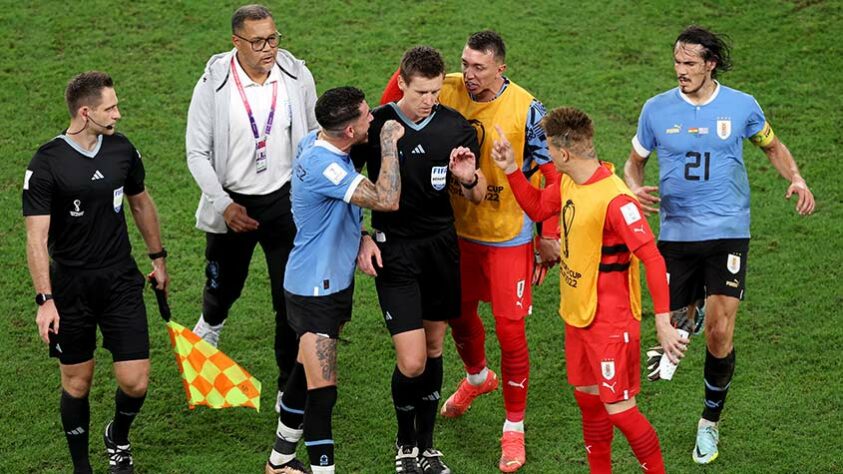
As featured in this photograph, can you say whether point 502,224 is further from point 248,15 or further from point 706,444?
point 248,15

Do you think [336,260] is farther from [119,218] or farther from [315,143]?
[119,218]

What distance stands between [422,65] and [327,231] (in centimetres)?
99

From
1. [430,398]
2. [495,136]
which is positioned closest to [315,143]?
[495,136]

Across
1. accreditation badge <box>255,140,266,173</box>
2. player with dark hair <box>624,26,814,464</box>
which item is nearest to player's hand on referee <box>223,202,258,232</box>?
accreditation badge <box>255,140,266,173</box>

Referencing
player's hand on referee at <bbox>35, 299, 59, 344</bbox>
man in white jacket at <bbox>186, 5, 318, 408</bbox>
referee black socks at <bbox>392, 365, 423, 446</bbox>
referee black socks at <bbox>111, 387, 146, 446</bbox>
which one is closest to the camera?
player's hand on referee at <bbox>35, 299, 59, 344</bbox>

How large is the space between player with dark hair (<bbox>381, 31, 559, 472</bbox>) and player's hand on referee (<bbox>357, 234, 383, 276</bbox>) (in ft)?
2.46

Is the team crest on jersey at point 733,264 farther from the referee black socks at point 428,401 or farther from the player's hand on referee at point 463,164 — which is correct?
the referee black socks at point 428,401

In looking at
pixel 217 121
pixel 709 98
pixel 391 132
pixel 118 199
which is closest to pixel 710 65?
pixel 709 98

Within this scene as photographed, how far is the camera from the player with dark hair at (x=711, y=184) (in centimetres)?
732

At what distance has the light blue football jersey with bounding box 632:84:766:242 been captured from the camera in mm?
7324

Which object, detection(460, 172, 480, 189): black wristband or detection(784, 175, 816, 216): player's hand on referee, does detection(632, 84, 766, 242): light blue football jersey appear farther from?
detection(460, 172, 480, 189): black wristband

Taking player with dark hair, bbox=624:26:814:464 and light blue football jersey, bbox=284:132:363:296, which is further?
player with dark hair, bbox=624:26:814:464

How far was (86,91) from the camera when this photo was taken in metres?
6.91

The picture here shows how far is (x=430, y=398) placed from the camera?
729cm
